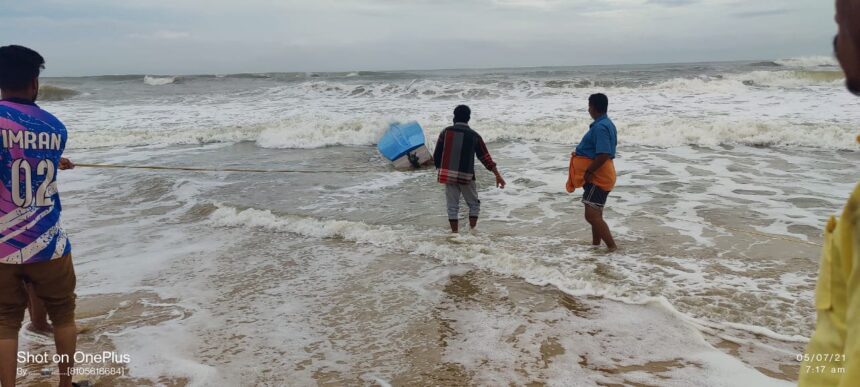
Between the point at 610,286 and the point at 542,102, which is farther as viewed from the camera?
the point at 542,102

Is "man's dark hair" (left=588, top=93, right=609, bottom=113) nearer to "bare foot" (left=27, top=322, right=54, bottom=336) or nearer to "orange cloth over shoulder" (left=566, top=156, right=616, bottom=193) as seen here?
"orange cloth over shoulder" (left=566, top=156, right=616, bottom=193)

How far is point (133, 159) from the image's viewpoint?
13430 millimetres

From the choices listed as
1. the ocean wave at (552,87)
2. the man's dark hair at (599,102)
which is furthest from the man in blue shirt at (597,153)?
the ocean wave at (552,87)

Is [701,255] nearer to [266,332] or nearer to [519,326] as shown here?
[519,326]

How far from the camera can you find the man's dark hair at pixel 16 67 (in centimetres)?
276

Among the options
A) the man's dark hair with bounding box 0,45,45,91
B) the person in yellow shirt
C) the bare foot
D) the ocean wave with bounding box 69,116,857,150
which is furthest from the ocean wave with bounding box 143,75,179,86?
the person in yellow shirt

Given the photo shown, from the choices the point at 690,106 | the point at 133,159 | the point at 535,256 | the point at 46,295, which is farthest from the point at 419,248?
the point at 690,106

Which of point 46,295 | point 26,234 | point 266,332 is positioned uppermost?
point 26,234

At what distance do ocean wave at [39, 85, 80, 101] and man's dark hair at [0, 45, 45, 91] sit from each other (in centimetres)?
3427

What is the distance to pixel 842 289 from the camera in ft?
3.44

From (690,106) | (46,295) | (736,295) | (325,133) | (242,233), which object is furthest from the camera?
(690,106)

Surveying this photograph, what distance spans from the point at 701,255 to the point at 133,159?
12.9 metres

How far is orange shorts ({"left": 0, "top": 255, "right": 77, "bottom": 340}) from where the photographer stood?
9.30 feet
